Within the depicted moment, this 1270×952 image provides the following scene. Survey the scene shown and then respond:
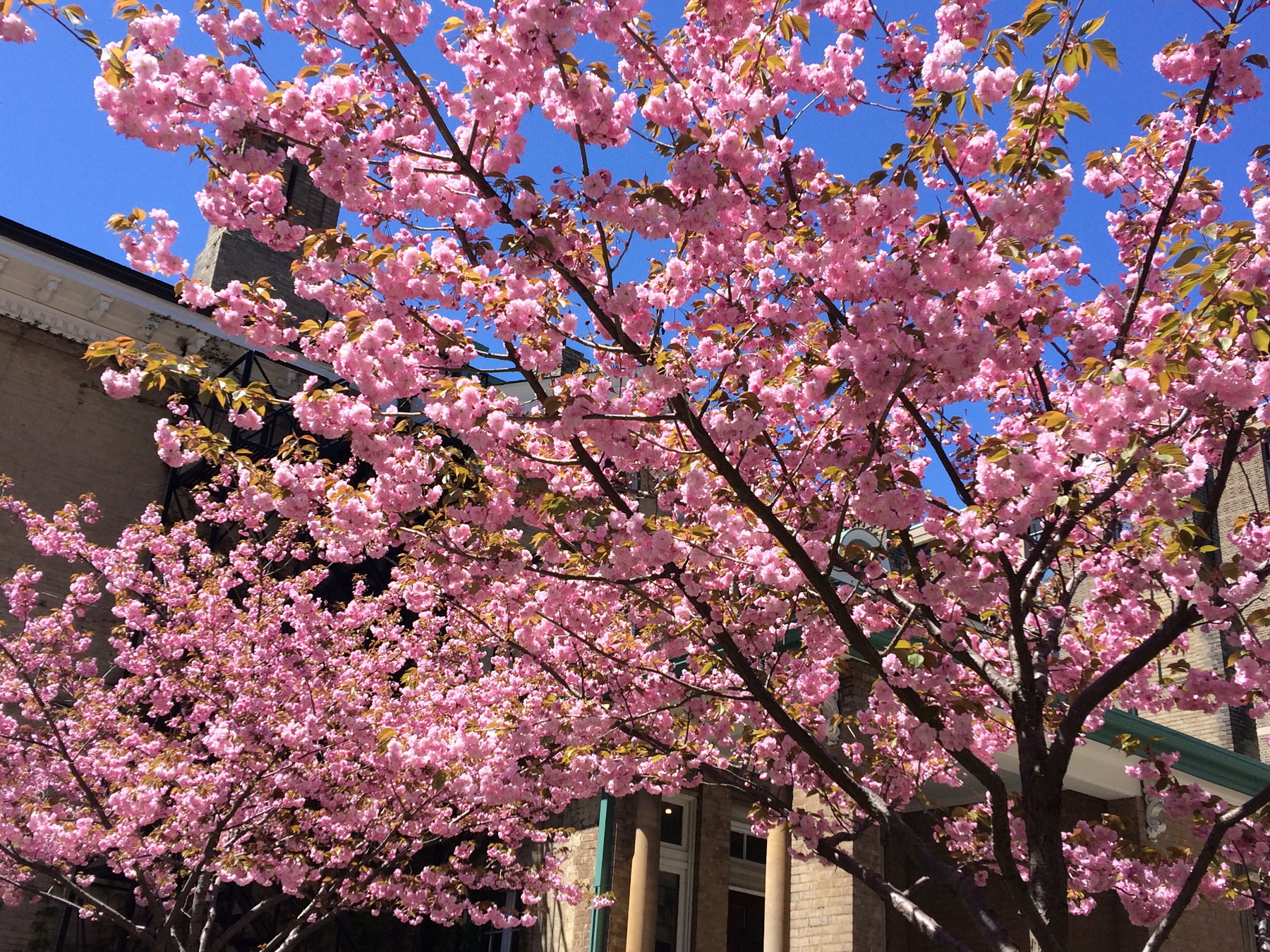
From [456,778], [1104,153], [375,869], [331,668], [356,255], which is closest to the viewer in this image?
[356,255]

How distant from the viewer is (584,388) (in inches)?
219

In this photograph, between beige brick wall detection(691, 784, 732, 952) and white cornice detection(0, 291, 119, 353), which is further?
white cornice detection(0, 291, 119, 353)

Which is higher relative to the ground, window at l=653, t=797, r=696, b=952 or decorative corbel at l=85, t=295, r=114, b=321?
decorative corbel at l=85, t=295, r=114, b=321

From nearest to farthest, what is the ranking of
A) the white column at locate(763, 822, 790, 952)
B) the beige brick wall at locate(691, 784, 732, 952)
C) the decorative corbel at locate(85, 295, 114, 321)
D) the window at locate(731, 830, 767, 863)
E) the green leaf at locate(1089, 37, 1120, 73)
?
the green leaf at locate(1089, 37, 1120, 73) < the white column at locate(763, 822, 790, 952) < the beige brick wall at locate(691, 784, 732, 952) < the window at locate(731, 830, 767, 863) < the decorative corbel at locate(85, 295, 114, 321)

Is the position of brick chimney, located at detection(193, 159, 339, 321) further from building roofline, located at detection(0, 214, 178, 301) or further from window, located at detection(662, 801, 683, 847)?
window, located at detection(662, 801, 683, 847)

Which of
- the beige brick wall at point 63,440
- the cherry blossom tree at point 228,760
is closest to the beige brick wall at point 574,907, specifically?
the cherry blossom tree at point 228,760

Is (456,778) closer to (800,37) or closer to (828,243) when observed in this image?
(828,243)

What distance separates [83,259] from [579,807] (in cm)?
1106

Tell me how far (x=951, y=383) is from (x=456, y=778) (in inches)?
207

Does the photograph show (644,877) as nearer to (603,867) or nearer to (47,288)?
(603,867)

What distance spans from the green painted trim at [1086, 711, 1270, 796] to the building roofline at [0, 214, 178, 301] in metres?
14.3

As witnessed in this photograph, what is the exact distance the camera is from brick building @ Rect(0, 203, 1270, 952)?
40.7 ft

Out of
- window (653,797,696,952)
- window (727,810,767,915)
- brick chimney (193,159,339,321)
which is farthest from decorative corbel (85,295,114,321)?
window (727,810,767,915)


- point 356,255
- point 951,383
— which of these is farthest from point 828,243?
point 356,255
